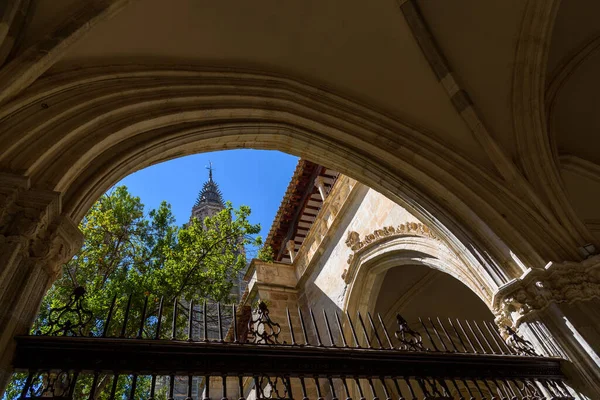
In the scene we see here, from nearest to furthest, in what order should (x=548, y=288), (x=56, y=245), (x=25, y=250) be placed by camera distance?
(x=25, y=250), (x=56, y=245), (x=548, y=288)

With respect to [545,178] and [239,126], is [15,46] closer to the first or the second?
[239,126]

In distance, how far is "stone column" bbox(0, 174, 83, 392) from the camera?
2.16 meters

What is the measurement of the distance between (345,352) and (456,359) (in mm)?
886

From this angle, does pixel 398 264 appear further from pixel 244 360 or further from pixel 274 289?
pixel 244 360

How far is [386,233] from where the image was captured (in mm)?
6691

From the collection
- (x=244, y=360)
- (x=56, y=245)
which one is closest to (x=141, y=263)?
(x=56, y=245)

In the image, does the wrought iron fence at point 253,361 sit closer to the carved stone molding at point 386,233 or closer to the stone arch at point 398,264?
the stone arch at point 398,264

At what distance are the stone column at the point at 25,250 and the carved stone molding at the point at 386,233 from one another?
175 inches

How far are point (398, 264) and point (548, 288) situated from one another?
2.98 metres

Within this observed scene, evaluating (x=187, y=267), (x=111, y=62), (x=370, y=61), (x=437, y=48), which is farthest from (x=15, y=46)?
(x=187, y=267)

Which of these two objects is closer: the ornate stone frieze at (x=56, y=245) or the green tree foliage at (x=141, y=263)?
the ornate stone frieze at (x=56, y=245)

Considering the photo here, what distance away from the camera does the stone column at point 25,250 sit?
2.16 meters

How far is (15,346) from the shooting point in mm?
2127

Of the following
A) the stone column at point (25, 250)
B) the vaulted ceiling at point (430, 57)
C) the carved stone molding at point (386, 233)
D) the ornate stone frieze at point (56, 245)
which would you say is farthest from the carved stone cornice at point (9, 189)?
the carved stone molding at point (386, 233)
